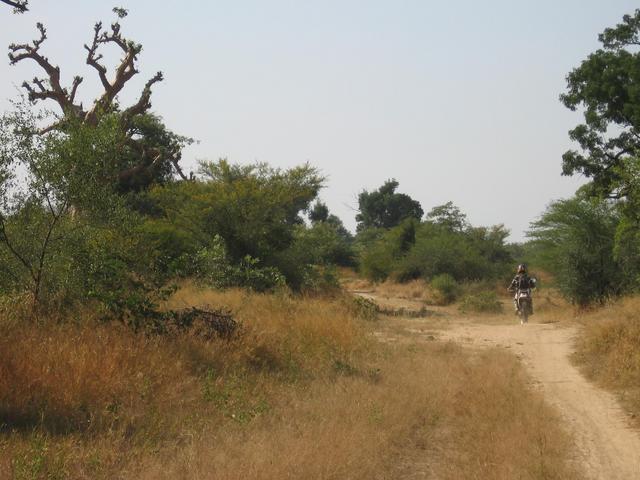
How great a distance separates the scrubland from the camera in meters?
5.72

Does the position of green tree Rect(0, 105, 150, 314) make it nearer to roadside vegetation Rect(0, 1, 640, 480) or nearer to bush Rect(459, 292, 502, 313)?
roadside vegetation Rect(0, 1, 640, 480)

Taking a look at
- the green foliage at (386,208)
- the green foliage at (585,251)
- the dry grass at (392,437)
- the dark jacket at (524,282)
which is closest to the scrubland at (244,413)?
the dry grass at (392,437)

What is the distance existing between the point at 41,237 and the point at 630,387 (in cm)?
861

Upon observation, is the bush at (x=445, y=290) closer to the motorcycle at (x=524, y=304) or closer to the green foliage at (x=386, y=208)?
the motorcycle at (x=524, y=304)

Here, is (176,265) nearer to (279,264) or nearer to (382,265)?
(279,264)

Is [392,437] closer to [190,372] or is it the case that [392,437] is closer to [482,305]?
[190,372]

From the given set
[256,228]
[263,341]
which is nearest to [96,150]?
[263,341]

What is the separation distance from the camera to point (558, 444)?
22.5 ft

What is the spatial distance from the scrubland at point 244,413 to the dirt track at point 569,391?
0.31 meters

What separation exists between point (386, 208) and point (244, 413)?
77644 millimetres

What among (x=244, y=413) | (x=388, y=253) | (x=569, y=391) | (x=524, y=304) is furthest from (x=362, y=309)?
(x=388, y=253)

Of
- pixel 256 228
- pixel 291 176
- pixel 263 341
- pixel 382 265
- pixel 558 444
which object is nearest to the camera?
pixel 558 444

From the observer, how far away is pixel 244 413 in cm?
740

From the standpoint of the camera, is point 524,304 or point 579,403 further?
point 524,304
